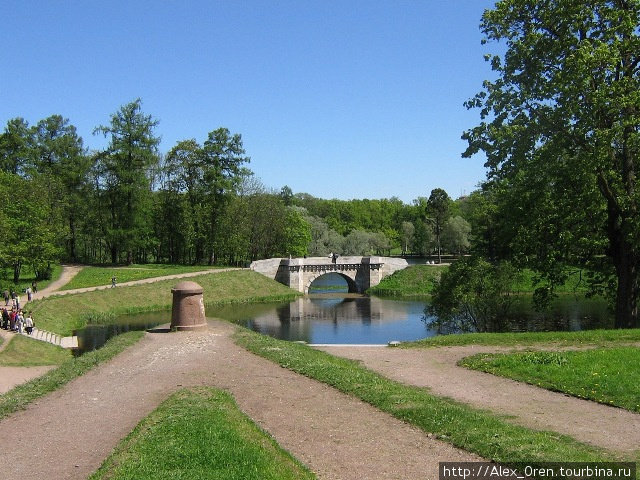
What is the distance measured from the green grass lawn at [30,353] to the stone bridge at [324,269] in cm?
3077

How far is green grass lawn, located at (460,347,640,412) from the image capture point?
1150 cm

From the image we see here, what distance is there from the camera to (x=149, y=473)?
695cm

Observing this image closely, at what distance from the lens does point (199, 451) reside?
765 cm

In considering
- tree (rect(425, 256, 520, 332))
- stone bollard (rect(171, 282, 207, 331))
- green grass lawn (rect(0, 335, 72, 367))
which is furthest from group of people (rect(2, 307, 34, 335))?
tree (rect(425, 256, 520, 332))

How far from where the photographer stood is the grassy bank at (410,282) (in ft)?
181

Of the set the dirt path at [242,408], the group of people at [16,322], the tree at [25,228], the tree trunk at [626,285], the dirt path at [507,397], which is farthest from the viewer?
the tree at [25,228]

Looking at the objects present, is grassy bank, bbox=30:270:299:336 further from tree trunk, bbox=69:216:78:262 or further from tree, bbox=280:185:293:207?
tree, bbox=280:185:293:207

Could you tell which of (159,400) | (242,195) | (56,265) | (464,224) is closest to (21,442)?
(159,400)

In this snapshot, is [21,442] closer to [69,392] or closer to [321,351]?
[69,392]

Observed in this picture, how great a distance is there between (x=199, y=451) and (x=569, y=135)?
54.0 feet

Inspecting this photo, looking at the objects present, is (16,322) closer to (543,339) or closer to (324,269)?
(543,339)

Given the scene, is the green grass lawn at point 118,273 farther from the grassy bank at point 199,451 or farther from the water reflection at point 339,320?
the grassy bank at point 199,451

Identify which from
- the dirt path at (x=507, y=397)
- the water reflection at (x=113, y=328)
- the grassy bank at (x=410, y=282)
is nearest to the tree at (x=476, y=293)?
the dirt path at (x=507, y=397)

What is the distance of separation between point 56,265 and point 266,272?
19275 mm
